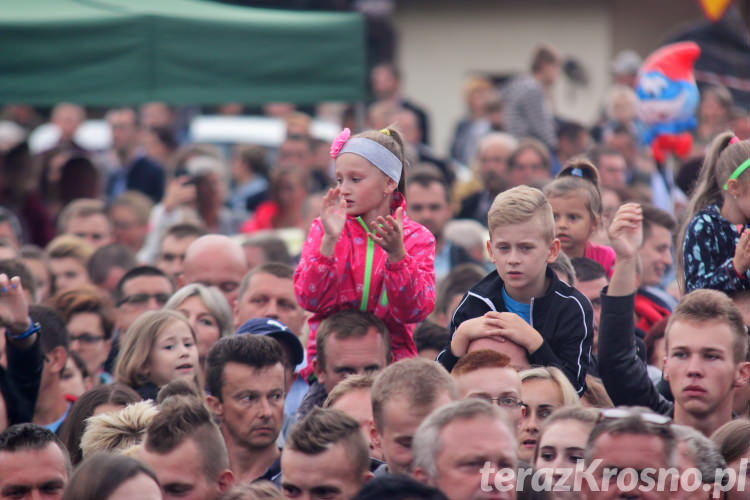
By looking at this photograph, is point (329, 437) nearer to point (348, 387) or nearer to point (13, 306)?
point (348, 387)

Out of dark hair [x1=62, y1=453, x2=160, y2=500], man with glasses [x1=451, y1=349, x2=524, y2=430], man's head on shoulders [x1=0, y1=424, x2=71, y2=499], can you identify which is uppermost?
→ man with glasses [x1=451, y1=349, x2=524, y2=430]

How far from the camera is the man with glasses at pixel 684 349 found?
501cm

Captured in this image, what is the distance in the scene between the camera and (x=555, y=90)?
794 inches

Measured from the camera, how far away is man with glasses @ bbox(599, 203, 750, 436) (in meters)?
5.01

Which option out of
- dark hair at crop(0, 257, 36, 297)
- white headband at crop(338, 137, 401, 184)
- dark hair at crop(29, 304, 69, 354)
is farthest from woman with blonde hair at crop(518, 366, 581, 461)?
dark hair at crop(0, 257, 36, 297)

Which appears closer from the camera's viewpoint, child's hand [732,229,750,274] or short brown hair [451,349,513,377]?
short brown hair [451,349,513,377]

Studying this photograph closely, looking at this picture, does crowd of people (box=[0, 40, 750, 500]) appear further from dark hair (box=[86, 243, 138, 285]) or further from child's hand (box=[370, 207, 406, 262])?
dark hair (box=[86, 243, 138, 285])

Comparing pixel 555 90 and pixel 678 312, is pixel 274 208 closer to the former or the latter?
pixel 678 312

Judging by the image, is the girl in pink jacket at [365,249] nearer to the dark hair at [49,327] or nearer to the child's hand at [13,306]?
the child's hand at [13,306]

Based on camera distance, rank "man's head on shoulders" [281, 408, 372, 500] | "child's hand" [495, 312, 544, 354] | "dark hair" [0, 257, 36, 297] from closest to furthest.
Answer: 1. "man's head on shoulders" [281, 408, 372, 500]
2. "child's hand" [495, 312, 544, 354]
3. "dark hair" [0, 257, 36, 297]

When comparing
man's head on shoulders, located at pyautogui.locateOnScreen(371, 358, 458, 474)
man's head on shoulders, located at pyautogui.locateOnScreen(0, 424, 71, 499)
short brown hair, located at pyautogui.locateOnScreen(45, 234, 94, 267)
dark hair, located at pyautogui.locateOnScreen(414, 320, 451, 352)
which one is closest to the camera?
man's head on shoulders, located at pyautogui.locateOnScreen(371, 358, 458, 474)

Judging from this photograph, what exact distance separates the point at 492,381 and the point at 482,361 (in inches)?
3.8

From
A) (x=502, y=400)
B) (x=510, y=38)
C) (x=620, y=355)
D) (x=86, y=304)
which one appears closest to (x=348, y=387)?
(x=502, y=400)

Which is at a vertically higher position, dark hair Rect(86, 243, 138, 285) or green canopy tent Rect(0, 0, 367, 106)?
green canopy tent Rect(0, 0, 367, 106)
